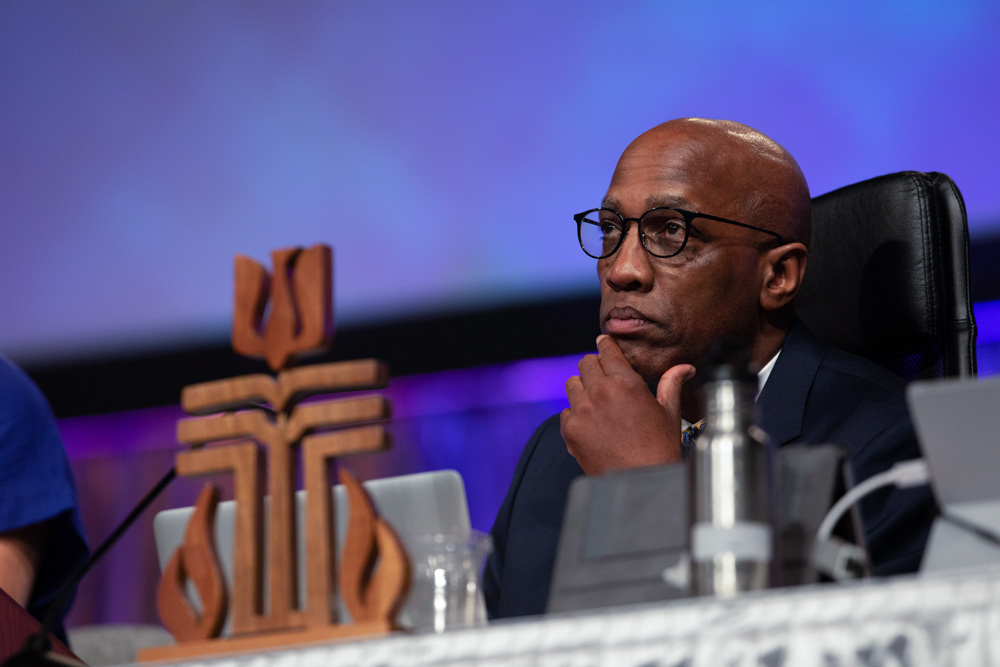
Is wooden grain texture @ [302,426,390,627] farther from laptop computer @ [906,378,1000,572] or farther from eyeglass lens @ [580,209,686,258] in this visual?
eyeglass lens @ [580,209,686,258]

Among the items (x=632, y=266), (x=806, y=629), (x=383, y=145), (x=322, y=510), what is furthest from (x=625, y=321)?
(x=383, y=145)

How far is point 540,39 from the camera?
2.64m

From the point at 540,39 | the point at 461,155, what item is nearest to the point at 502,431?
the point at 461,155

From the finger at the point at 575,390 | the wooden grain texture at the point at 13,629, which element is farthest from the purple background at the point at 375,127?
the wooden grain texture at the point at 13,629

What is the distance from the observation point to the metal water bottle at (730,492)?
2.05 ft

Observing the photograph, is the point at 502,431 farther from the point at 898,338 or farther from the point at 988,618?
the point at 988,618

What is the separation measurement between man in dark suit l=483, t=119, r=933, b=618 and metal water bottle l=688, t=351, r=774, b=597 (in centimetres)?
72

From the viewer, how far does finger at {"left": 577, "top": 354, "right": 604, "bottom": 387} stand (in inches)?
55.1

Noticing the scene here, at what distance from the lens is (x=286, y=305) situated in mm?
802

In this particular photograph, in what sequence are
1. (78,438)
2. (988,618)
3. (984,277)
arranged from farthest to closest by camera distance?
1. (78,438)
2. (984,277)
3. (988,618)

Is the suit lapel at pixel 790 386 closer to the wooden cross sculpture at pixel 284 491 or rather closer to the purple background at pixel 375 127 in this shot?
the wooden cross sculpture at pixel 284 491

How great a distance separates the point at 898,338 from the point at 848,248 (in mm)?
154

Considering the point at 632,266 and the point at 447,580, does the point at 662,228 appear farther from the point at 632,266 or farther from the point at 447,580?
the point at 447,580

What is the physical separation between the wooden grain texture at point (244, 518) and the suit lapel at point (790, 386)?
81cm
